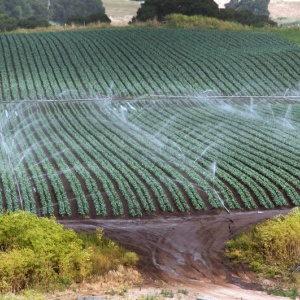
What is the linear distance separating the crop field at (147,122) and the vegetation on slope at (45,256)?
380cm

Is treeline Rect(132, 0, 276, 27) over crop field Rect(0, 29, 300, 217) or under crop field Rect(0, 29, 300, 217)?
over

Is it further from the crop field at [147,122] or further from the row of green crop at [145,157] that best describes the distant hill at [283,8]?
the row of green crop at [145,157]

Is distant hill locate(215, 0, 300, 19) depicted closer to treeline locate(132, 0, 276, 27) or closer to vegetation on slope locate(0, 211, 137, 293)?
treeline locate(132, 0, 276, 27)

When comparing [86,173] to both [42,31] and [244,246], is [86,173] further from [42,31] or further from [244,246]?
[42,31]

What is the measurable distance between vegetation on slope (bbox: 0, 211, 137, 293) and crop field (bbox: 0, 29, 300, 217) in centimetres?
380

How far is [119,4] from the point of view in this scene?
257 ft

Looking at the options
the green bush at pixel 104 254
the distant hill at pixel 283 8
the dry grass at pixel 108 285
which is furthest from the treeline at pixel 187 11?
the dry grass at pixel 108 285

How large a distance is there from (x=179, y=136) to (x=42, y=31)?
25.9 meters

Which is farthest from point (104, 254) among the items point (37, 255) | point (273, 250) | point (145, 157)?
point (145, 157)

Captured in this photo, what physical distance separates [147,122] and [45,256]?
1694 cm

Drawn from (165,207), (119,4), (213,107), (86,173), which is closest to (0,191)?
(86,173)

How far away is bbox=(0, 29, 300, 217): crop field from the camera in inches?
834

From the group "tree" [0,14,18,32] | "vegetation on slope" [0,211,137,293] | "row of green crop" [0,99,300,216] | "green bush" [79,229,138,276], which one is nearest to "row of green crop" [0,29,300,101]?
"row of green crop" [0,99,300,216]

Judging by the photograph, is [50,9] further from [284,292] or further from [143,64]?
[284,292]
